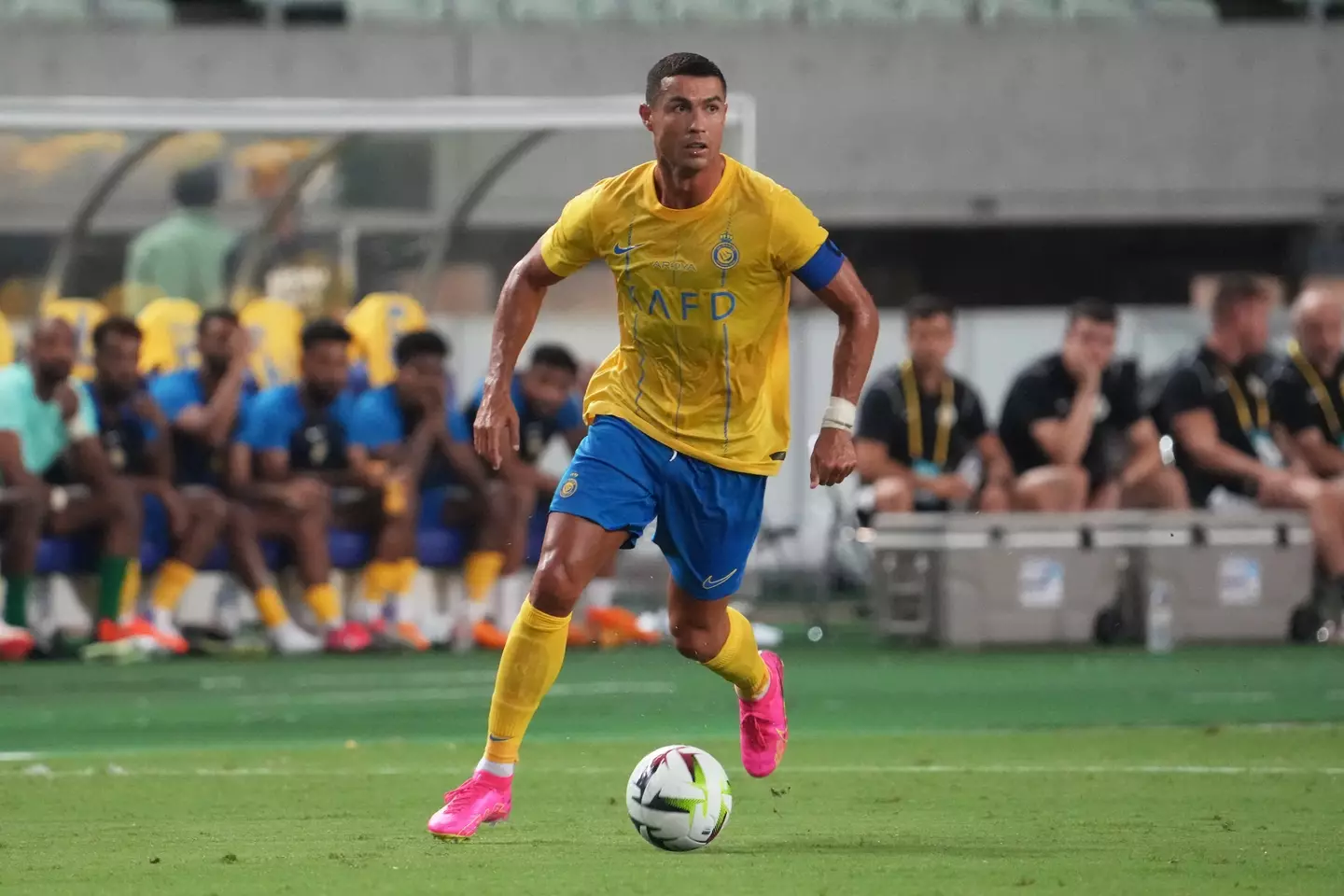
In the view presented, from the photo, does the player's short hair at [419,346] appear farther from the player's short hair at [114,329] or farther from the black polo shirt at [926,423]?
the black polo shirt at [926,423]

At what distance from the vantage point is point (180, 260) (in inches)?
604

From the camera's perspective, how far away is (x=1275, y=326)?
19812 millimetres

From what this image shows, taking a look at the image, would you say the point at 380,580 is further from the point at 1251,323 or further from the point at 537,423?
the point at 1251,323

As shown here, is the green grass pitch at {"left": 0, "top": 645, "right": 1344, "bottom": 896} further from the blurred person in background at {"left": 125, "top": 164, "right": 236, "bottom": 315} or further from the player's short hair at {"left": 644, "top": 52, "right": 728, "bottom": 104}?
the blurred person in background at {"left": 125, "top": 164, "right": 236, "bottom": 315}

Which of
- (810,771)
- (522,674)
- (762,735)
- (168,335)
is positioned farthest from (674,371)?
(168,335)

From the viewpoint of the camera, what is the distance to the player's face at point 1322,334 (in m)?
14.1

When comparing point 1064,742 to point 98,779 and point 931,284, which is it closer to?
point 98,779

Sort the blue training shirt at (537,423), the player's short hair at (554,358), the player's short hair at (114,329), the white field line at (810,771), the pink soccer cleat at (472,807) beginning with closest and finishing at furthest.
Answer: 1. the pink soccer cleat at (472,807)
2. the white field line at (810,771)
3. the player's short hair at (114,329)
4. the player's short hair at (554,358)
5. the blue training shirt at (537,423)

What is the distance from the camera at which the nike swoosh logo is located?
263 inches

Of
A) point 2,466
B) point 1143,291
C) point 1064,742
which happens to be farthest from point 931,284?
point 1064,742

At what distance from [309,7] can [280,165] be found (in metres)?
7.85

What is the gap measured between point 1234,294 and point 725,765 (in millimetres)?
6633

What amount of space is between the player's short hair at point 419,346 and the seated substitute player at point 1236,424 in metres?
4.25

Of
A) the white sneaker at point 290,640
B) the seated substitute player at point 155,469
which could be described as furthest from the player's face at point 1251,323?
the seated substitute player at point 155,469
